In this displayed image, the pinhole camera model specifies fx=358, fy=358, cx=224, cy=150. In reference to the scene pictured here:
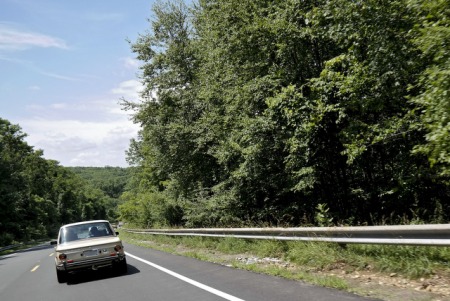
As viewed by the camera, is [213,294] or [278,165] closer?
[213,294]

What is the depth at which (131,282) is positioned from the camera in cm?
830

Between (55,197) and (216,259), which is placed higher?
(55,197)

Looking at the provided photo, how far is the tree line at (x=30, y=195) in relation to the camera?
51.2m

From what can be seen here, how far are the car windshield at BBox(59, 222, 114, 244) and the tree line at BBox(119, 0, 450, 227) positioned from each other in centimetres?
526

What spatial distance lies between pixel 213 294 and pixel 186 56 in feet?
62.6

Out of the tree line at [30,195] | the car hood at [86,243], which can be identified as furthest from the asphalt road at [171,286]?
the tree line at [30,195]

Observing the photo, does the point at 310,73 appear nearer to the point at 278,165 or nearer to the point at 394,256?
the point at 278,165

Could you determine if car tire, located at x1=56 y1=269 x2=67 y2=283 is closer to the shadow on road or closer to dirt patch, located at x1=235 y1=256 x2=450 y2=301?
the shadow on road

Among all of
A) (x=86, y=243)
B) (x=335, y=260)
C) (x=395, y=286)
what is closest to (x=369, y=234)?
(x=395, y=286)

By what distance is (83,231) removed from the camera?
1027 cm

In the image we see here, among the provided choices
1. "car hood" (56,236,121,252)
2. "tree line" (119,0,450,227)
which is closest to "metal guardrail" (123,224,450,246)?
"tree line" (119,0,450,227)

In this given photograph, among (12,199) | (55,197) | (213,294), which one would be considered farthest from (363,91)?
(55,197)

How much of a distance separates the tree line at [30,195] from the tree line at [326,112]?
40.2 metres

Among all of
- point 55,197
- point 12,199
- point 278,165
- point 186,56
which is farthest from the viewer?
point 55,197
